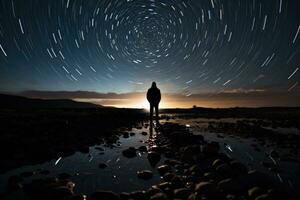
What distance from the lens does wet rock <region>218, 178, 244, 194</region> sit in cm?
625

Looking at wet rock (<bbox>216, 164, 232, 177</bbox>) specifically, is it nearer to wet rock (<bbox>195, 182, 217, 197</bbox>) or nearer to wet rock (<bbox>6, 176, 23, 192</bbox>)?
wet rock (<bbox>195, 182, 217, 197</bbox>)

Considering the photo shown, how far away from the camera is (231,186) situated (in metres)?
6.35

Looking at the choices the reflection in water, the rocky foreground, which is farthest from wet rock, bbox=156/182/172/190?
the reflection in water

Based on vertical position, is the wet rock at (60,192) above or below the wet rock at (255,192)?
below

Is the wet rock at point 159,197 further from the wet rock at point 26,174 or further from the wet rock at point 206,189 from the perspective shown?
the wet rock at point 26,174

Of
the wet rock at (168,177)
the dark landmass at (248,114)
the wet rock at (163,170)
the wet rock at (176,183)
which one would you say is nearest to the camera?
the wet rock at (176,183)

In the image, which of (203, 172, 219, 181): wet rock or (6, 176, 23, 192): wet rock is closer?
(6, 176, 23, 192): wet rock

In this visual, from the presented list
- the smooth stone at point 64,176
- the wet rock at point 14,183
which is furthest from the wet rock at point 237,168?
the wet rock at point 14,183

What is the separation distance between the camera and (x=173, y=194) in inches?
237

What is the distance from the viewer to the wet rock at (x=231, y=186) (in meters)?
6.25

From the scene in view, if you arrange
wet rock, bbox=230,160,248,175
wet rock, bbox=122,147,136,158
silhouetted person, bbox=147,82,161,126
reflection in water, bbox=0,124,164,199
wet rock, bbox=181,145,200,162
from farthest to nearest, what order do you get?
silhouetted person, bbox=147,82,161,126
wet rock, bbox=122,147,136,158
wet rock, bbox=181,145,200,162
wet rock, bbox=230,160,248,175
reflection in water, bbox=0,124,164,199

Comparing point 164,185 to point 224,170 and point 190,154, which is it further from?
point 190,154

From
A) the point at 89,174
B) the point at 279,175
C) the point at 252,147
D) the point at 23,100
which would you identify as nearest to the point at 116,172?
the point at 89,174

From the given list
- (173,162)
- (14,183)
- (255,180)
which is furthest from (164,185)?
(14,183)
